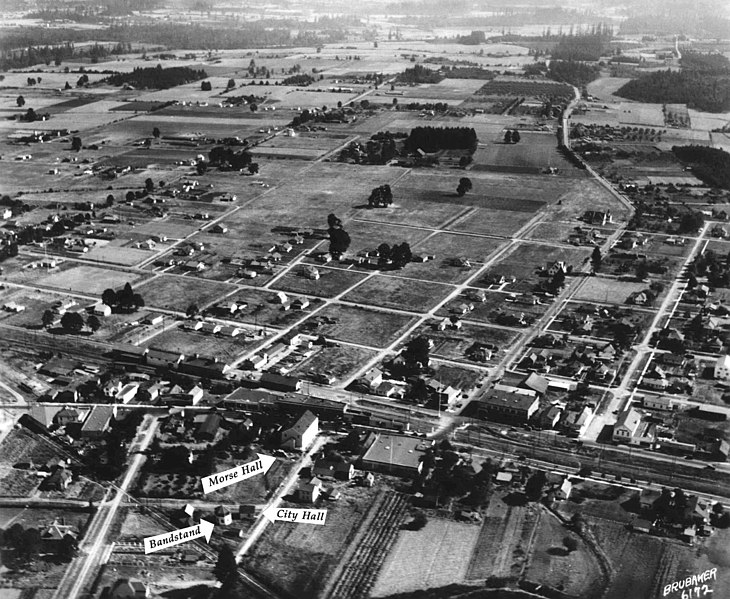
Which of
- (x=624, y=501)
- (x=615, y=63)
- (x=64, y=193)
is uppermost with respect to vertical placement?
(x=615, y=63)

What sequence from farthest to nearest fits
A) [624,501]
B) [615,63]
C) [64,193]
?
[615,63], [64,193], [624,501]

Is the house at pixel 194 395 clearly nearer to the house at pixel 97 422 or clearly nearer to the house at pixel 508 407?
the house at pixel 97 422

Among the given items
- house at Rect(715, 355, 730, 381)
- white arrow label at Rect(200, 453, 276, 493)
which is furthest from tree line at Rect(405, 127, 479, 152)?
white arrow label at Rect(200, 453, 276, 493)

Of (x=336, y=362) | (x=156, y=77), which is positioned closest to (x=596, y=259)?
(x=336, y=362)

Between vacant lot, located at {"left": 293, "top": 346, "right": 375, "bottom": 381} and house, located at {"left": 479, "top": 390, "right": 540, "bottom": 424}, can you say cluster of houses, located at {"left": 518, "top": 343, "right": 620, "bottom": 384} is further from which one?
vacant lot, located at {"left": 293, "top": 346, "right": 375, "bottom": 381}

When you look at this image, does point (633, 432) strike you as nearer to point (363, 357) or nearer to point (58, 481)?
point (363, 357)

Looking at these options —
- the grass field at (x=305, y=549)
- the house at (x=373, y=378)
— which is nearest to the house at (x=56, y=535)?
the grass field at (x=305, y=549)

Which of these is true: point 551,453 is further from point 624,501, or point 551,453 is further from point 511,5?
point 511,5

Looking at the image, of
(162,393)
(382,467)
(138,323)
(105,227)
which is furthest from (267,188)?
(382,467)
